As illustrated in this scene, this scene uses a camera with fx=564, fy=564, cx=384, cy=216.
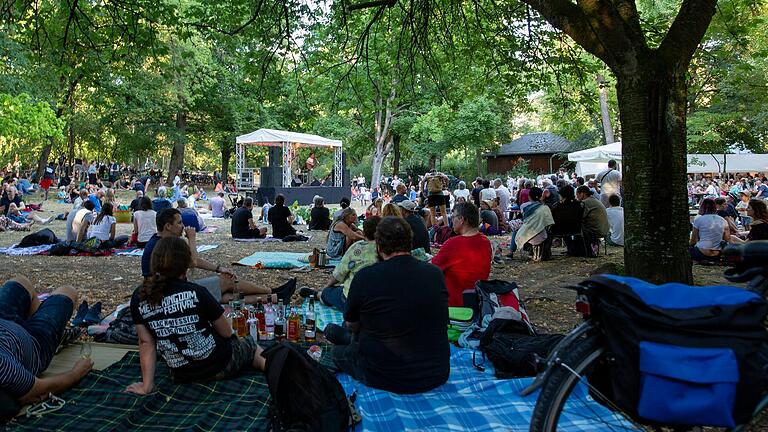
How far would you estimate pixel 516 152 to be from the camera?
42.0m

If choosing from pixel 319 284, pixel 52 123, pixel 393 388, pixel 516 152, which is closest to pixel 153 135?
pixel 52 123

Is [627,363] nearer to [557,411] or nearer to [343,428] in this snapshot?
[557,411]

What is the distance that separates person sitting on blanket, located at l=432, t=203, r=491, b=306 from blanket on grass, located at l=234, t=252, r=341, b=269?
3853mm

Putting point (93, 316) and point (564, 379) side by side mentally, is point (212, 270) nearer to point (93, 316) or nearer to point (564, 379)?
point (93, 316)

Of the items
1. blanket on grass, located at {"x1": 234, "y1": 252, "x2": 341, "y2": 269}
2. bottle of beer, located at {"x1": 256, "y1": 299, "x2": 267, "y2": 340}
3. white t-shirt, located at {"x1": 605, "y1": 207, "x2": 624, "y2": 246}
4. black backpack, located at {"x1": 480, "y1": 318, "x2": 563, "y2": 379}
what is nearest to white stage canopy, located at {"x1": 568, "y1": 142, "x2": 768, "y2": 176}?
white t-shirt, located at {"x1": 605, "y1": 207, "x2": 624, "y2": 246}

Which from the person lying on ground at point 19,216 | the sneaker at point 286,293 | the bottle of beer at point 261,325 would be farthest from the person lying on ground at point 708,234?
the person lying on ground at point 19,216

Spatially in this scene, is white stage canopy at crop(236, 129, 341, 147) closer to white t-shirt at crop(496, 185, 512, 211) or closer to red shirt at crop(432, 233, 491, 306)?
white t-shirt at crop(496, 185, 512, 211)

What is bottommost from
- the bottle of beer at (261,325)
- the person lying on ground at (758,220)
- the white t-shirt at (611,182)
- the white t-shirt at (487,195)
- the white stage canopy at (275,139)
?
the bottle of beer at (261,325)

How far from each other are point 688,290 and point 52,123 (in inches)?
882

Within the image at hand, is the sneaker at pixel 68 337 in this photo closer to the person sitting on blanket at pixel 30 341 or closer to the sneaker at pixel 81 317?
the person sitting on blanket at pixel 30 341

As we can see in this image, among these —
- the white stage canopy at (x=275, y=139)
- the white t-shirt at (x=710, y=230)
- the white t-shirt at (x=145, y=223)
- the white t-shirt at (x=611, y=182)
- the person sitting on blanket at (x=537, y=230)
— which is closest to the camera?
the white t-shirt at (x=710, y=230)

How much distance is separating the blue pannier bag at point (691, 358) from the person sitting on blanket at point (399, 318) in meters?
1.38

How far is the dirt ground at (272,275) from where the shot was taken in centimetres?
625

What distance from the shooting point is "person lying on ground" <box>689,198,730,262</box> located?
28.0 ft
